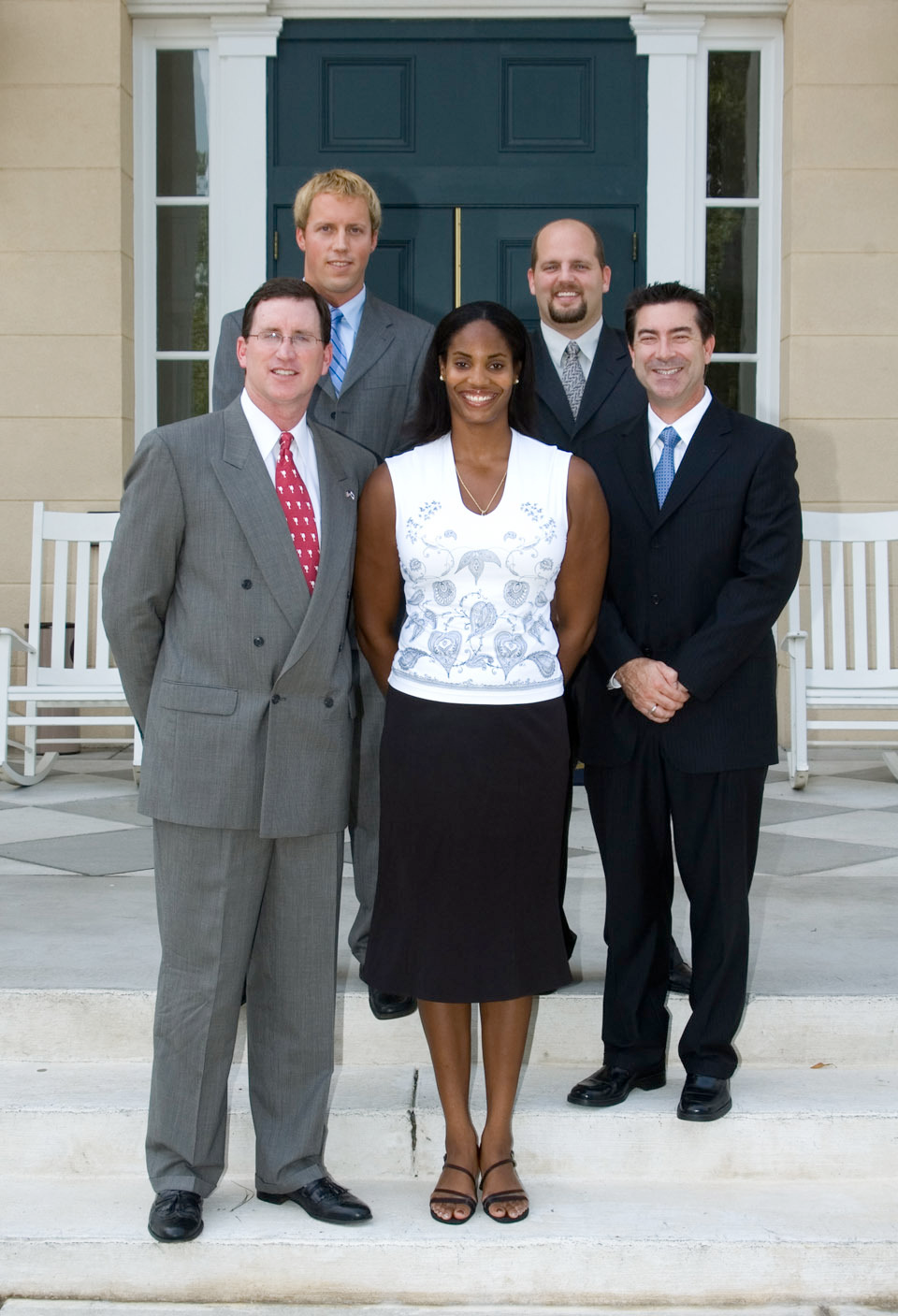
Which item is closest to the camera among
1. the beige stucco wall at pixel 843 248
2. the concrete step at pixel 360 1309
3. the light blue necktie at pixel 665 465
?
the concrete step at pixel 360 1309

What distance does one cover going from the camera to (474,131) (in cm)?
641

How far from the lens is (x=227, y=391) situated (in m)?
3.06

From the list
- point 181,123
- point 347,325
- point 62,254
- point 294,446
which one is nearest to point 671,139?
point 181,123

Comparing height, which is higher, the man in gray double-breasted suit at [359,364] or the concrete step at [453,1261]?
the man in gray double-breasted suit at [359,364]

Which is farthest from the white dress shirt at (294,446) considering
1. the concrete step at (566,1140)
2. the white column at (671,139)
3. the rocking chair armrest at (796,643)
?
the white column at (671,139)

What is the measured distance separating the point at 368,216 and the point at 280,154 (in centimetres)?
363

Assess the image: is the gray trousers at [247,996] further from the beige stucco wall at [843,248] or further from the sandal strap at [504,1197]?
the beige stucco wall at [843,248]

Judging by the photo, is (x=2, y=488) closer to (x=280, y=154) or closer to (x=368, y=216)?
(x=280, y=154)

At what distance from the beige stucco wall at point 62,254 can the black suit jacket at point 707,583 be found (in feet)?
13.2

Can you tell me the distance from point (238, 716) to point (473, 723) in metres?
0.41

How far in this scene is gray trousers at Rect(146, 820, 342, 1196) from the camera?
8.29 ft

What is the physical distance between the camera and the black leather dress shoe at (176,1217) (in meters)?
2.56

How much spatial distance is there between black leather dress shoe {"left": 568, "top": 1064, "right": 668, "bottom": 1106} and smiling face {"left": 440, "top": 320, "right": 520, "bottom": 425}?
4.47ft

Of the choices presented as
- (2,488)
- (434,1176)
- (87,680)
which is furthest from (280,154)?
(434,1176)
